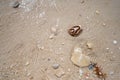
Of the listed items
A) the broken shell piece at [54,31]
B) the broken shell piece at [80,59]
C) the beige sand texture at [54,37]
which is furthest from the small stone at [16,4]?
the broken shell piece at [80,59]

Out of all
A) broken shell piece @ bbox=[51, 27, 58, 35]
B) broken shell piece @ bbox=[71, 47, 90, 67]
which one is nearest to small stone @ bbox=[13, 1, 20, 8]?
broken shell piece @ bbox=[51, 27, 58, 35]

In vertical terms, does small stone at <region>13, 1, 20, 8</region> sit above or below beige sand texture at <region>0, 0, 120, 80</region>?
above

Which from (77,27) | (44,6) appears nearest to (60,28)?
(77,27)

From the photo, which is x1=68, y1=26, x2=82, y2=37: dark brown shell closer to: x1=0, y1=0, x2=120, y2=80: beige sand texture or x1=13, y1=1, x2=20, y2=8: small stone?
x1=0, y1=0, x2=120, y2=80: beige sand texture

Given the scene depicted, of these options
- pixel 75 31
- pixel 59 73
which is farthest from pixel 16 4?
pixel 59 73

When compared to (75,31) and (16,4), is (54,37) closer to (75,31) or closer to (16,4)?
(75,31)

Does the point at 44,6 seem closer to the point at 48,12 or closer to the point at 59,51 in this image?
the point at 48,12

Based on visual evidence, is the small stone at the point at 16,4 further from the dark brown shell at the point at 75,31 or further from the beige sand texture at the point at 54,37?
the dark brown shell at the point at 75,31
